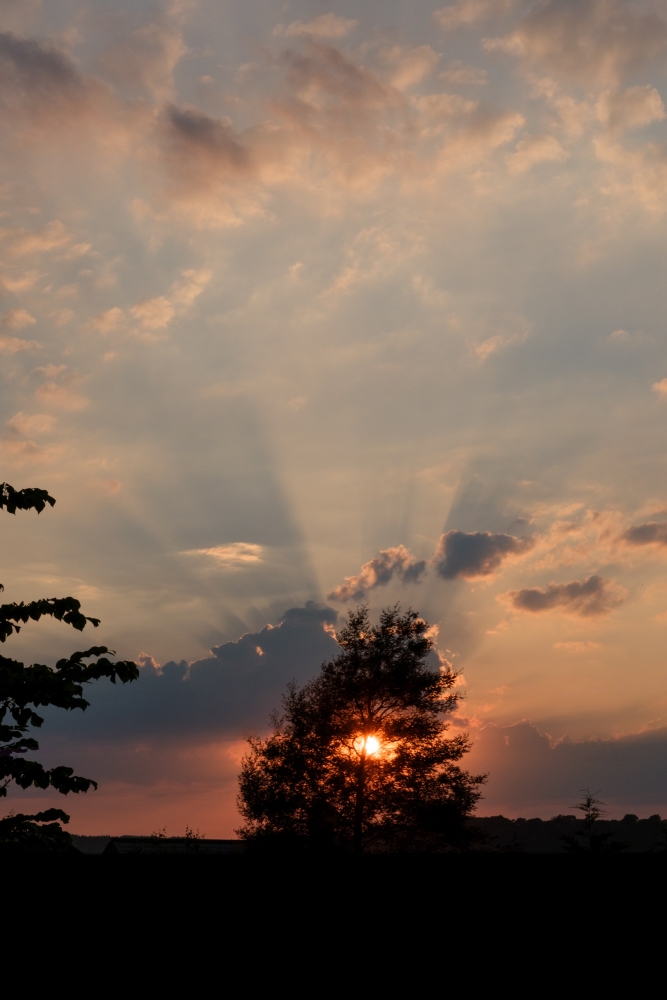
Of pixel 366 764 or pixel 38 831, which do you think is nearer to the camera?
pixel 38 831

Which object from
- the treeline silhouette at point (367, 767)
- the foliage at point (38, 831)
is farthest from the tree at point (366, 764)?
the foliage at point (38, 831)

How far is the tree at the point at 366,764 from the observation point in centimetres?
5431

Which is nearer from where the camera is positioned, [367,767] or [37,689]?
[37,689]

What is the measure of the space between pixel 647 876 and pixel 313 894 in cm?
302

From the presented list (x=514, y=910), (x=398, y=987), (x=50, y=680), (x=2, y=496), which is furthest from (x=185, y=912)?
(x=2, y=496)

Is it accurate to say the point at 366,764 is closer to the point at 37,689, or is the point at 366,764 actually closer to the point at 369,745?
the point at 369,745

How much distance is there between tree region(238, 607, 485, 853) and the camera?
5431 cm

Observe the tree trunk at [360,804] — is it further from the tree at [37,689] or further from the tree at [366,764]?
the tree at [37,689]

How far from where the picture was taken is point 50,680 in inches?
661

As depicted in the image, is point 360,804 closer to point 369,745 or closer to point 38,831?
point 369,745

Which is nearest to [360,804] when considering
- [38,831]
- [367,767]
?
[367,767]

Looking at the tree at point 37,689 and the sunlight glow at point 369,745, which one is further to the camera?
the sunlight glow at point 369,745

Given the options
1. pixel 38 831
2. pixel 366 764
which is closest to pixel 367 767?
pixel 366 764

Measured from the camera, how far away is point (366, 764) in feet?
186
